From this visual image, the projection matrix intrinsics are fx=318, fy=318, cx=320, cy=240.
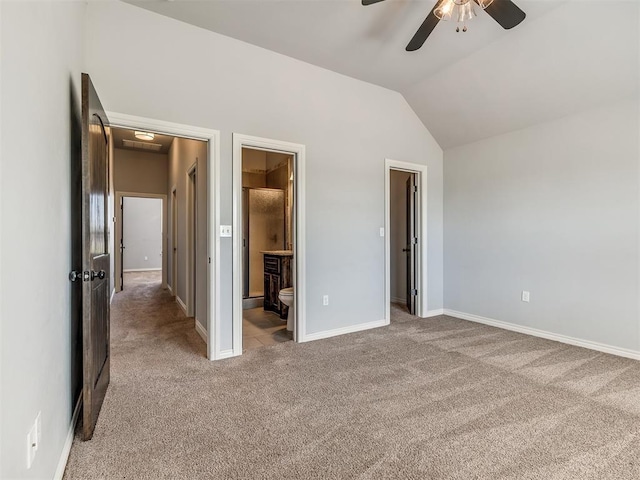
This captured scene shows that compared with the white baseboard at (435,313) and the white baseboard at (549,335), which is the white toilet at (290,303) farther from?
the white baseboard at (549,335)

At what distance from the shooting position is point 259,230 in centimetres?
538

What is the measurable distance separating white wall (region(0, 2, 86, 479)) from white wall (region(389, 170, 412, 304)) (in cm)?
438

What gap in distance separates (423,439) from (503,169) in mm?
3280

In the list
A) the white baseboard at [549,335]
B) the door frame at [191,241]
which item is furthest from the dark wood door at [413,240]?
the door frame at [191,241]

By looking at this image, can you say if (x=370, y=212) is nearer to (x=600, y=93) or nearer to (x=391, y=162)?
(x=391, y=162)

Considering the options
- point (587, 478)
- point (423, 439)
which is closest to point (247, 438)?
point (423, 439)

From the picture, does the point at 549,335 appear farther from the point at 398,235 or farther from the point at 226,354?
the point at 226,354

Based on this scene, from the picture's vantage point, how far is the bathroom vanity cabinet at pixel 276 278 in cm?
431

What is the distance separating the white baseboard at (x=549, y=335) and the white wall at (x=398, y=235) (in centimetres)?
96

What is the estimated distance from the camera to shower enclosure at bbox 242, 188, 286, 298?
5.24 metres

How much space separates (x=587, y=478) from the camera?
1.43 meters

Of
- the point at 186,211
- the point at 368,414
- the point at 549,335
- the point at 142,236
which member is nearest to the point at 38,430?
the point at 368,414

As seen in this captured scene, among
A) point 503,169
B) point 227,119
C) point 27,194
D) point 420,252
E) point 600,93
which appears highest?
point 600,93

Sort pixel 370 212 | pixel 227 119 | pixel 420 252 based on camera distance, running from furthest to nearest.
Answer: pixel 420 252 → pixel 370 212 → pixel 227 119
